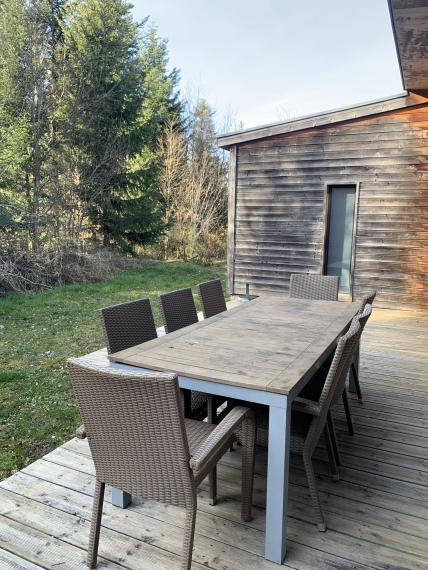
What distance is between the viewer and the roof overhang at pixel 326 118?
5.75 meters

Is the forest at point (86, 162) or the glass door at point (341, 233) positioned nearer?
the glass door at point (341, 233)

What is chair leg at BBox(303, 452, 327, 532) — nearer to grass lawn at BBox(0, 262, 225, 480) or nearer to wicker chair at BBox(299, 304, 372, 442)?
wicker chair at BBox(299, 304, 372, 442)

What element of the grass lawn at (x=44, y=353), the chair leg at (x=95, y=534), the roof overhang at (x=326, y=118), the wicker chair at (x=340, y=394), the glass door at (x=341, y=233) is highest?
the roof overhang at (x=326, y=118)

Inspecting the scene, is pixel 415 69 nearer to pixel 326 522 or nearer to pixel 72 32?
pixel 326 522

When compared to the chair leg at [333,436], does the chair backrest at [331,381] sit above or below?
above

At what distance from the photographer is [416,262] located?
6102 mm

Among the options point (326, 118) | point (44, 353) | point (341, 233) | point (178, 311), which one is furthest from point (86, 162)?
point (178, 311)

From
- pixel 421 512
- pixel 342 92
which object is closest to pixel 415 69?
pixel 421 512

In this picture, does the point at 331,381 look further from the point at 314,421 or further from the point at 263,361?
the point at 263,361

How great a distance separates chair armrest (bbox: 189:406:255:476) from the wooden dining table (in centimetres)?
8

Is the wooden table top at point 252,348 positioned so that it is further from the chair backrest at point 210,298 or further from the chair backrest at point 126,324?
the chair backrest at point 210,298

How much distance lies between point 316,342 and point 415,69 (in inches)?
160

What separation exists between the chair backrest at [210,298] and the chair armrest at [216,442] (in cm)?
164

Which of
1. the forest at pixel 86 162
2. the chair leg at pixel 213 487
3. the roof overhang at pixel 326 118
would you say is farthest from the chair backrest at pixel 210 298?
the forest at pixel 86 162
